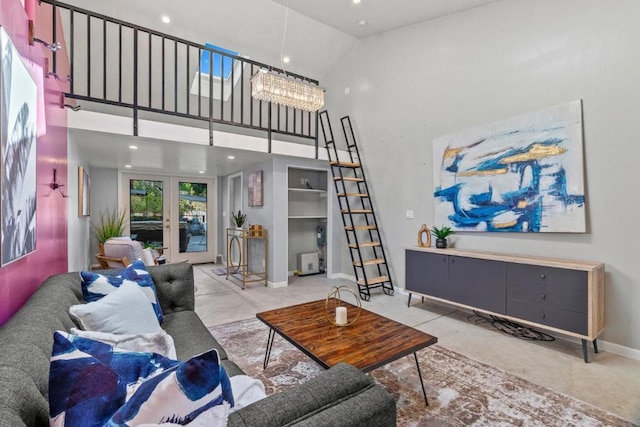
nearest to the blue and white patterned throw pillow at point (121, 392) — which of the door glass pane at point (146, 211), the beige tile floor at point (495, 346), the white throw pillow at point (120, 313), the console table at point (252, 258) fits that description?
the white throw pillow at point (120, 313)

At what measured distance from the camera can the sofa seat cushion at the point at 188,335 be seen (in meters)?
1.67

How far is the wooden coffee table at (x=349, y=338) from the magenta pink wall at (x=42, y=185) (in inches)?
54.2

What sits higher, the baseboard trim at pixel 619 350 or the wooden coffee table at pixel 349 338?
the wooden coffee table at pixel 349 338

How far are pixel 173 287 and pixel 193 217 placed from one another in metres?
4.90

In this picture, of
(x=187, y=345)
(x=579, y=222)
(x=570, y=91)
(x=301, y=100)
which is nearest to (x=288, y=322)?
(x=187, y=345)

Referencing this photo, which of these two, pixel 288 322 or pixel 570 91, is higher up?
pixel 570 91

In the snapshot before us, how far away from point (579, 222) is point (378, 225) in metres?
2.48

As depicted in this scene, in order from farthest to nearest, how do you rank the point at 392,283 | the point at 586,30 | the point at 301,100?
the point at 392,283, the point at 301,100, the point at 586,30

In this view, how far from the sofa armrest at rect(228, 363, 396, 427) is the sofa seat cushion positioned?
1000mm

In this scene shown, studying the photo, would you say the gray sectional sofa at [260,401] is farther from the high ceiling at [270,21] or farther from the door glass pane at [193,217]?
the door glass pane at [193,217]

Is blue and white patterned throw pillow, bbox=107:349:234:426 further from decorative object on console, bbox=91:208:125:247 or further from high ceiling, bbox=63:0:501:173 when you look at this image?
decorative object on console, bbox=91:208:125:247

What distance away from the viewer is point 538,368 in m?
2.33

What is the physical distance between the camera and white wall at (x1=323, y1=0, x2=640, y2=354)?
254 cm

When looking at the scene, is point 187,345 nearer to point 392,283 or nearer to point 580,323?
point 580,323
